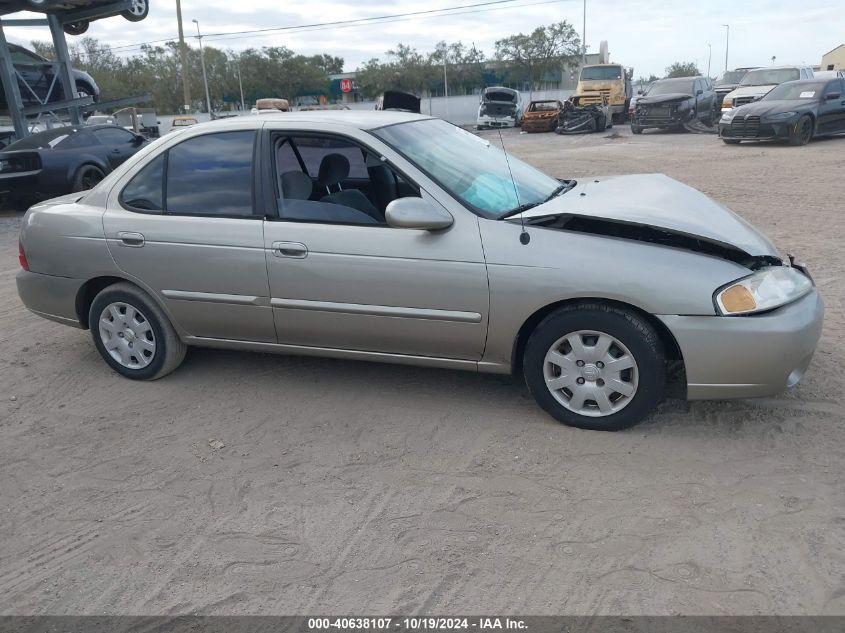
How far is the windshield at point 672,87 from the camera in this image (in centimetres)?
2391

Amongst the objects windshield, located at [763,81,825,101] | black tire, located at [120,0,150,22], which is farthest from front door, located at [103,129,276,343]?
windshield, located at [763,81,825,101]

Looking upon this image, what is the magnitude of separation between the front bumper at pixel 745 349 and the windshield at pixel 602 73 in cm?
2773

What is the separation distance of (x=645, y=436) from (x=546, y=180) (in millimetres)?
1926

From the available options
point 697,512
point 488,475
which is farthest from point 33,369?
point 697,512

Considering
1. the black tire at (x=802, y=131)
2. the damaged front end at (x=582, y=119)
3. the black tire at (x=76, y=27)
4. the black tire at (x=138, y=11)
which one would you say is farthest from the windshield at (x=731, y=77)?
the black tire at (x=76, y=27)

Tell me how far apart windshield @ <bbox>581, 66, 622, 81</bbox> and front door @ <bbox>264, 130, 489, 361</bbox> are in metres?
27.1

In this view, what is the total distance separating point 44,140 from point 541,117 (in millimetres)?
20631

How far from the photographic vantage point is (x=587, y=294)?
3535 millimetres

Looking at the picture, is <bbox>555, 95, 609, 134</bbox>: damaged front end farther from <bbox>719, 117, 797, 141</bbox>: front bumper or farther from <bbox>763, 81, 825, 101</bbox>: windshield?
<bbox>719, 117, 797, 141</bbox>: front bumper

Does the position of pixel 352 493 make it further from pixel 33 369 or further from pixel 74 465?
pixel 33 369

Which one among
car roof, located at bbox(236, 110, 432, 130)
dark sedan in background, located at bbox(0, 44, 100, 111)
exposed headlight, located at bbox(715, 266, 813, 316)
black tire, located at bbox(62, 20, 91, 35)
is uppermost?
black tire, located at bbox(62, 20, 91, 35)

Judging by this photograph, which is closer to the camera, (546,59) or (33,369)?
(33,369)

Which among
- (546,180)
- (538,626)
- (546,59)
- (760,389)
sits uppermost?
(546,59)

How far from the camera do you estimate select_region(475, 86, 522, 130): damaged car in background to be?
33469 millimetres
